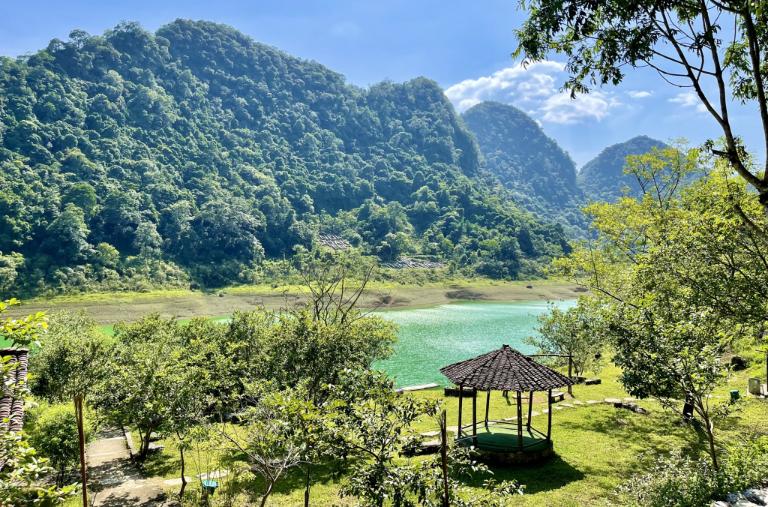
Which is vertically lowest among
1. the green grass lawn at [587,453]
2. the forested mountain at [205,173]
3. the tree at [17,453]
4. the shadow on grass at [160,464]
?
the shadow on grass at [160,464]

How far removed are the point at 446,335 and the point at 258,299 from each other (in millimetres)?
37638

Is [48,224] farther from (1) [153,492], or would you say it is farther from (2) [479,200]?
(2) [479,200]

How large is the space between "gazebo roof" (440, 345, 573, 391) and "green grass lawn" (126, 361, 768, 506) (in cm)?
Answer: 128

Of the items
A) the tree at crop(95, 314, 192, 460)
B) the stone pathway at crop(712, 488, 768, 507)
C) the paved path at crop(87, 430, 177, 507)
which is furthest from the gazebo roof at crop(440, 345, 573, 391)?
the paved path at crop(87, 430, 177, 507)

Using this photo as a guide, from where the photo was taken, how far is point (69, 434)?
10414 millimetres

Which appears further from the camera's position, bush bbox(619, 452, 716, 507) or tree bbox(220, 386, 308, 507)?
bush bbox(619, 452, 716, 507)

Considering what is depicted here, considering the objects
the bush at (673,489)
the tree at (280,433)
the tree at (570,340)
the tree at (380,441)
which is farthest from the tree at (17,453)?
the tree at (570,340)

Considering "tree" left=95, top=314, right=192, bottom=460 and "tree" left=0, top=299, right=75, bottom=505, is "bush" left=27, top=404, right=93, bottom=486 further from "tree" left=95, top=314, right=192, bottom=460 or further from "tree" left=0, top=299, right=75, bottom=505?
"tree" left=0, top=299, right=75, bottom=505

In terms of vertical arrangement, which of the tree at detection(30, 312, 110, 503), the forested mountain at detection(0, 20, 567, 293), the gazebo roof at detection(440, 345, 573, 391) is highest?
the forested mountain at detection(0, 20, 567, 293)

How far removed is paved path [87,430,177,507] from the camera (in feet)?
36.8

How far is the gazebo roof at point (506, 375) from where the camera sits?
42.1ft

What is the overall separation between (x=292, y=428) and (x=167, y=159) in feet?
426

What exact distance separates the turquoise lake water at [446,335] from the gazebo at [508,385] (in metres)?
11.7

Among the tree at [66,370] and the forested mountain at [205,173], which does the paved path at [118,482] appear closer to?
the tree at [66,370]
